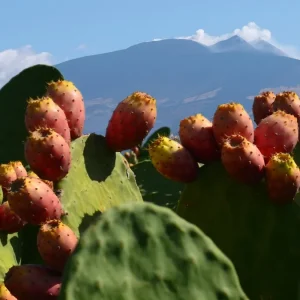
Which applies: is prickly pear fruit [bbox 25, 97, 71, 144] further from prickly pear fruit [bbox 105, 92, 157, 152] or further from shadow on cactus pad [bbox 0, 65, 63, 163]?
shadow on cactus pad [bbox 0, 65, 63, 163]

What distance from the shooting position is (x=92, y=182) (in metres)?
1.86

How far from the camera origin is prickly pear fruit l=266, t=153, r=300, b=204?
159cm

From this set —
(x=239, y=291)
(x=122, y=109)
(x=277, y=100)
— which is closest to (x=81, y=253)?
(x=239, y=291)

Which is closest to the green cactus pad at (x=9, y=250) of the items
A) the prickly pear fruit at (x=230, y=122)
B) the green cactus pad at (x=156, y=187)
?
the prickly pear fruit at (x=230, y=122)

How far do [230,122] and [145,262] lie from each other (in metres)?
0.57

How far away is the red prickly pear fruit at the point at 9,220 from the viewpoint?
6.19ft

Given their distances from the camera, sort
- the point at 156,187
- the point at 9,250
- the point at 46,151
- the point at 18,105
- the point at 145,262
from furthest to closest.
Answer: the point at 156,187, the point at 18,105, the point at 9,250, the point at 46,151, the point at 145,262

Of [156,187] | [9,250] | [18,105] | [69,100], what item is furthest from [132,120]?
[156,187]

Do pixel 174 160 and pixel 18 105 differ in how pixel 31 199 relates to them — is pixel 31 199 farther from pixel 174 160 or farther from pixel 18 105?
pixel 18 105

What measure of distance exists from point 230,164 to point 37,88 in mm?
1188

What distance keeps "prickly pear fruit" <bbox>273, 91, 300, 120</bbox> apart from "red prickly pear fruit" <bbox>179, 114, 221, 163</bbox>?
270mm

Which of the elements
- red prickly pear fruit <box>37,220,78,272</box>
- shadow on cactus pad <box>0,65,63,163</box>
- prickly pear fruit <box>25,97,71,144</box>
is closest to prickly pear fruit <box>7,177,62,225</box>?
red prickly pear fruit <box>37,220,78,272</box>

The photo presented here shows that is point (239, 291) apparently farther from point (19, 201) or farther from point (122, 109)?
point (122, 109)

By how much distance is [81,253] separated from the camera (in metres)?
1.12
